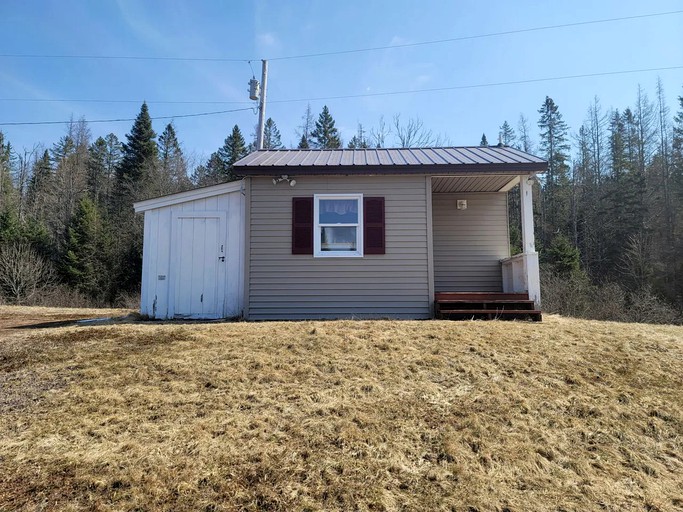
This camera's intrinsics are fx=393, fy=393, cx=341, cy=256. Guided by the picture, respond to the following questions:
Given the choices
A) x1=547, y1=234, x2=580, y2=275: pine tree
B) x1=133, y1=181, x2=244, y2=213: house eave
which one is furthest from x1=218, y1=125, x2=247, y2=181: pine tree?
x1=133, y1=181, x2=244, y2=213: house eave

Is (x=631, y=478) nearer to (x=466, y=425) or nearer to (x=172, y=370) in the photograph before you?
(x=466, y=425)

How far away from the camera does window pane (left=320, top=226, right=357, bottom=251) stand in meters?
7.28

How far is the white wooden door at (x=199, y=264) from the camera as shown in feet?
24.4

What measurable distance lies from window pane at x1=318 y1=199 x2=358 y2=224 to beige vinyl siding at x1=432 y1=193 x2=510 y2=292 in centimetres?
245

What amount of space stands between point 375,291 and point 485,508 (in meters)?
4.98

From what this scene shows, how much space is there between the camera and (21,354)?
179 inches

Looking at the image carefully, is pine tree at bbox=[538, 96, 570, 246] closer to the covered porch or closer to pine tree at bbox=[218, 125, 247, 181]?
the covered porch

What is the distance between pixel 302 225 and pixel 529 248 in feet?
13.4

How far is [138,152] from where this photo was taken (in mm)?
28812

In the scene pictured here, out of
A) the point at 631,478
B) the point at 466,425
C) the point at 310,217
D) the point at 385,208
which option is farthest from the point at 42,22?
the point at 631,478

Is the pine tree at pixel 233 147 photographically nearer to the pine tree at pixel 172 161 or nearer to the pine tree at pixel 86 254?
the pine tree at pixel 172 161

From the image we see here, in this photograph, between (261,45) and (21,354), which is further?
(261,45)

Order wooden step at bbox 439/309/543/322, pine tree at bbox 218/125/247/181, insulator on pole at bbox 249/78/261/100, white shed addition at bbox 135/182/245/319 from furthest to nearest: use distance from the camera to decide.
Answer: pine tree at bbox 218/125/247/181
insulator on pole at bbox 249/78/261/100
white shed addition at bbox 135/182/245/319
wooden step at bbox 439/309/543/322

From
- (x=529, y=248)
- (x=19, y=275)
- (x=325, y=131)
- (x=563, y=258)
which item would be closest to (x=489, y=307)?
(x=529, y=248)
